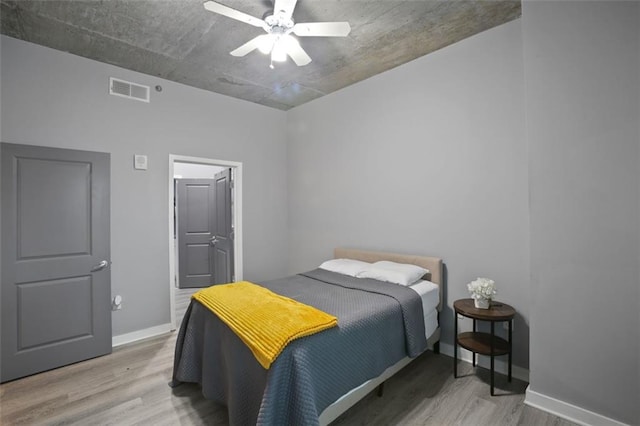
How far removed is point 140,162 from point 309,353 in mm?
2942

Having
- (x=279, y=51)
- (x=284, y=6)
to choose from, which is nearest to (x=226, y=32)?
(x=279, y=51)

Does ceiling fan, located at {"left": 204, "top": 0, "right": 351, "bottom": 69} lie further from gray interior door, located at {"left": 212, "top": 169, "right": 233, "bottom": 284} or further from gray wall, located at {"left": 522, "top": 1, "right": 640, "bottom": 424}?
gray interior door, located at {"left": 212, "top": 169, "right": 233, "bottom": 284}

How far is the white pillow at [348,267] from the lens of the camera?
9.81 feet

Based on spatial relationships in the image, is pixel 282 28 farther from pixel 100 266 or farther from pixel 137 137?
pixel 100 266

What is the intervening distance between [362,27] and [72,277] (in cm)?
355

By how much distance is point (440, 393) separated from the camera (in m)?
2.22

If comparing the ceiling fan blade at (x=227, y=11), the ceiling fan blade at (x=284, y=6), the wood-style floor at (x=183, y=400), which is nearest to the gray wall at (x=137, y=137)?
the wood-style floor at (x=183, y=400)

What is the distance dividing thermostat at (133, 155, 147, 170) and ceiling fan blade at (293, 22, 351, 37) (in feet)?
7.51

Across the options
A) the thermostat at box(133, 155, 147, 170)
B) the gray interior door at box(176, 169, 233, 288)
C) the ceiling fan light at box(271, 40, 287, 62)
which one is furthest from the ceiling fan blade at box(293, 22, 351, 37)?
the gray interior door at box(176, 169, 233, 288)

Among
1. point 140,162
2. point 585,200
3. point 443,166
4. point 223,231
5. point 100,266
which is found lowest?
point 100,266

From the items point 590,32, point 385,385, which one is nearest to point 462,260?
point 385,385

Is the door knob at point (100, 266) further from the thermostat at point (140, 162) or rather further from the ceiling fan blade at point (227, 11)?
the ceiling fan blade at point (227, 11)

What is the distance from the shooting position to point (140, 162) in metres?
3.26

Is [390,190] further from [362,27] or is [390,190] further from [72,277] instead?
[72,277]
